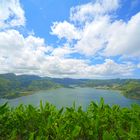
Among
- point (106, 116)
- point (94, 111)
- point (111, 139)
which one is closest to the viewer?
point (111, 139)

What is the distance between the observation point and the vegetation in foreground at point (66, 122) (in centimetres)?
686

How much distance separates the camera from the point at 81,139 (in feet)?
23.0

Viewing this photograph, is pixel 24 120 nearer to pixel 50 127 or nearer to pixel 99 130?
pixel 50 127

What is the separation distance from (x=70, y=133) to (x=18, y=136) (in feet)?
7.26

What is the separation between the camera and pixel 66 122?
709 cm

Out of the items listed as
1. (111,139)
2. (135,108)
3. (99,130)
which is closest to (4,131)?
(99,130)

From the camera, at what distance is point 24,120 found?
7953 millimetres

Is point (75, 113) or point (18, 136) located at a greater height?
point (75, 113)

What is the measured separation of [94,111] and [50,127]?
6.72 ft

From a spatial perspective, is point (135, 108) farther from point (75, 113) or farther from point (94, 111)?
point (75, 113)

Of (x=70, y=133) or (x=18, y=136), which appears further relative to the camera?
(x=18, y=136)

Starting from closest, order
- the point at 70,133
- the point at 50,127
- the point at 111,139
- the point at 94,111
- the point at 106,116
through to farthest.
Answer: the point at 111,139 < the point at 70,133 < the point at 50,127 < the point at 106,116 < the point at 94,111

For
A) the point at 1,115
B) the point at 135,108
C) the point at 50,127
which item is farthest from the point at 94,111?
the point at 1,115

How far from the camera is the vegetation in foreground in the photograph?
686 cm
